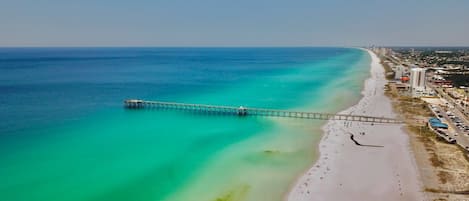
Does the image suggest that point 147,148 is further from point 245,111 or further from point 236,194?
point 245,111

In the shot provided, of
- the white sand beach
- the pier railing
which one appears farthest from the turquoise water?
the pier railing

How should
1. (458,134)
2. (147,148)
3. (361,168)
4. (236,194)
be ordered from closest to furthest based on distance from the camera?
(236,194) < (361,168) < (147,148) < (458,134)

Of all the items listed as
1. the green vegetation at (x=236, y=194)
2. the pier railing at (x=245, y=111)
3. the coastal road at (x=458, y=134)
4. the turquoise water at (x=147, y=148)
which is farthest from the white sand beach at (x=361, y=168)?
the coastal road at (x=458, y=134)

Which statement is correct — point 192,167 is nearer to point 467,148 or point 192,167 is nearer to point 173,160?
point 173,160

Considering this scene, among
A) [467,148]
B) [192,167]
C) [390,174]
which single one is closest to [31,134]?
[192,167]

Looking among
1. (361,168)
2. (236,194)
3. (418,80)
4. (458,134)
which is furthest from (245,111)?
(418,80)

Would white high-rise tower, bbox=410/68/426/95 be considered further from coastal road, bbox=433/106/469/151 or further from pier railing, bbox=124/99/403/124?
pier railing, bbox=124/99/403/124
